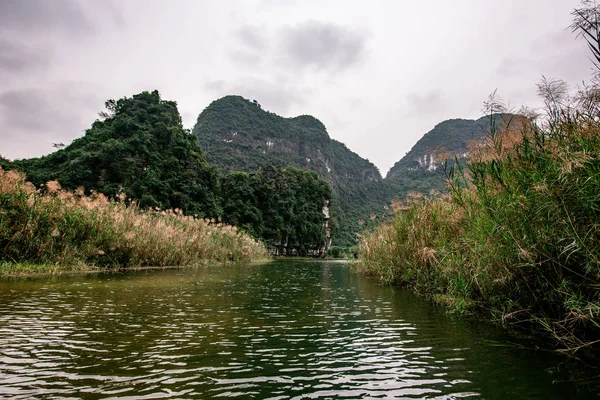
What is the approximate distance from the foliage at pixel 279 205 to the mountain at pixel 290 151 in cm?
1197

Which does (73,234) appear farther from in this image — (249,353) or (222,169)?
(222,169)

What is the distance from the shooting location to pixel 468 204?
6.62 meters

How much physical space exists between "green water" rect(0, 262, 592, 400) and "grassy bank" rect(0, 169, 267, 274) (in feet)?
14.7

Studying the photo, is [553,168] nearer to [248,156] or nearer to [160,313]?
[160,313]

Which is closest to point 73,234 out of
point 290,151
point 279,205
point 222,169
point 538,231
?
point 538,231

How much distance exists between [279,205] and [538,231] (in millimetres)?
51438

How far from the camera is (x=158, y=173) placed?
36344mm

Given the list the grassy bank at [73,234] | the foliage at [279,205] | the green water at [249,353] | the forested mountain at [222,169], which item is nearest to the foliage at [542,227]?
the green water at [249,353]

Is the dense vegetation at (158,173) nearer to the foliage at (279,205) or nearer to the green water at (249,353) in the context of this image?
the foliage at (279,205)

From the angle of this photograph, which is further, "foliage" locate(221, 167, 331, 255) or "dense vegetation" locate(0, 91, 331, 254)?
"foliage" locate(221, 167, 331, 255)

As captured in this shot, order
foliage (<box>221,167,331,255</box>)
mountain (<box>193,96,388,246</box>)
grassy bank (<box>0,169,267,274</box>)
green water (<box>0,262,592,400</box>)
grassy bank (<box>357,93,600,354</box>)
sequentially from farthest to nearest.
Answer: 1. mountain (<box>193,96,388,246</box>)
2. foliage (<box>221,167,331,255</box>)
3. grassy bank (<box>0,169,267,274</box>)
4. grassy bank (<box>357,93,600,354</box>)
5. green water (<box>0,262,592,400</box>)

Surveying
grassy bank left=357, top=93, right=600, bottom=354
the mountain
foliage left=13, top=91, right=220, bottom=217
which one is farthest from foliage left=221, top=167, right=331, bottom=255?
grassy bank left=357, top=93, right=600, bottom=354

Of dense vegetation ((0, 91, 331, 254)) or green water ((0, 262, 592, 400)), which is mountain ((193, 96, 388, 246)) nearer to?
dense vegetation ((0, 91, 331, 254))

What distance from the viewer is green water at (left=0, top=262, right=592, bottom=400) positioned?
2760 mm
